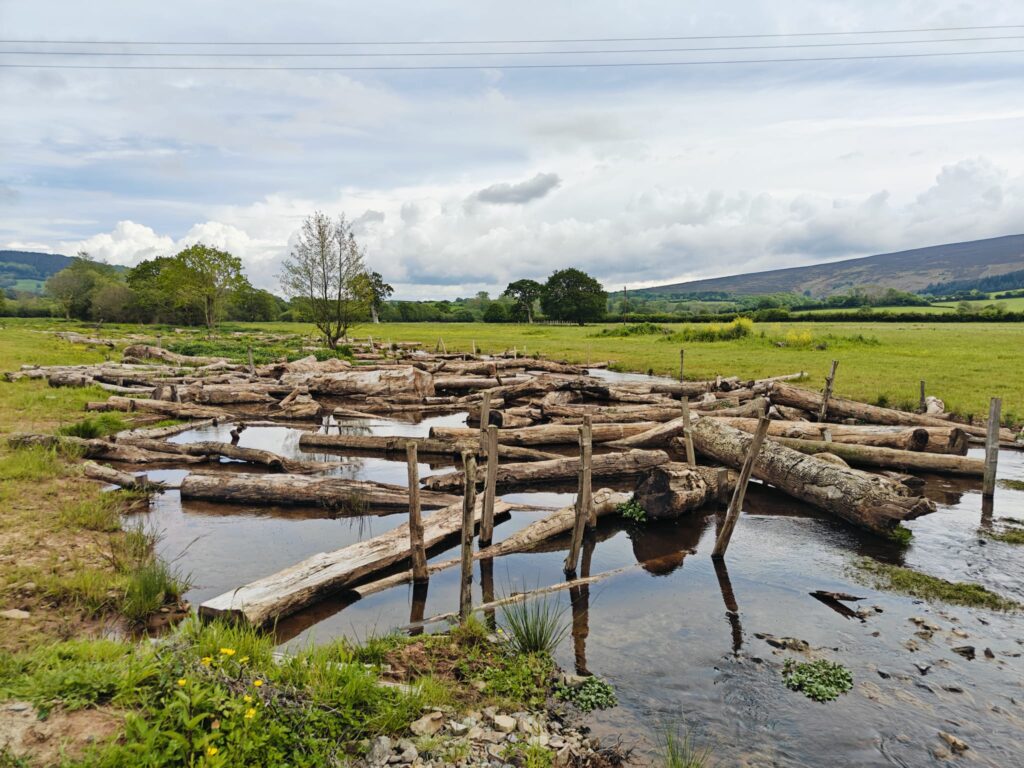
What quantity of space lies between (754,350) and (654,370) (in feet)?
38.6

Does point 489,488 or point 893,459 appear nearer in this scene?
point 489,488

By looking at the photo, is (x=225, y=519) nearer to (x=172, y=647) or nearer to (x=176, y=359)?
(x=172, y=647)

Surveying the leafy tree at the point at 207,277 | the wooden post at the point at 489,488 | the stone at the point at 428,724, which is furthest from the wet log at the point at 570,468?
the leafy tree at the point at 207,277

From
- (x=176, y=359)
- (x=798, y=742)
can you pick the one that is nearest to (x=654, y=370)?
(x=176, y=359)

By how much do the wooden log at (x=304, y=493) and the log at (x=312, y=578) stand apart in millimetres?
1855

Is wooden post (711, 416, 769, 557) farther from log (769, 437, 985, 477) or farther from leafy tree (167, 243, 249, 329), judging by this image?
leafy tree (167, 243, 249, 329)

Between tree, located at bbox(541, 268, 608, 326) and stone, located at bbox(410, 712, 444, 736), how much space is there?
289 feet

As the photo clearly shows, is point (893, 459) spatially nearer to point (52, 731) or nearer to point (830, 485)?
point (830, 485)

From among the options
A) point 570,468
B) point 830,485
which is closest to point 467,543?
point 570,468

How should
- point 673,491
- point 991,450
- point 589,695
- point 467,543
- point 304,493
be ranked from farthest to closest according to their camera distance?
1. point 991,450
2. point 304,493
3. point 673,491
4. point 467,543
5. point 589,695

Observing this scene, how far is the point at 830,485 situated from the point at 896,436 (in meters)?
5.23

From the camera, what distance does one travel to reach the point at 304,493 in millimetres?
11430

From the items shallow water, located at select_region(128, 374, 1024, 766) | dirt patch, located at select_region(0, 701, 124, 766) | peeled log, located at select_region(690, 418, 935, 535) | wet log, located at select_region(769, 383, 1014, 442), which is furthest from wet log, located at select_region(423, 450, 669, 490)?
dirt patch, located at select_region(0, 701, 124, 766)

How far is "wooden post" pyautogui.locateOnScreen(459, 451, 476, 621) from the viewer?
6.84 m
